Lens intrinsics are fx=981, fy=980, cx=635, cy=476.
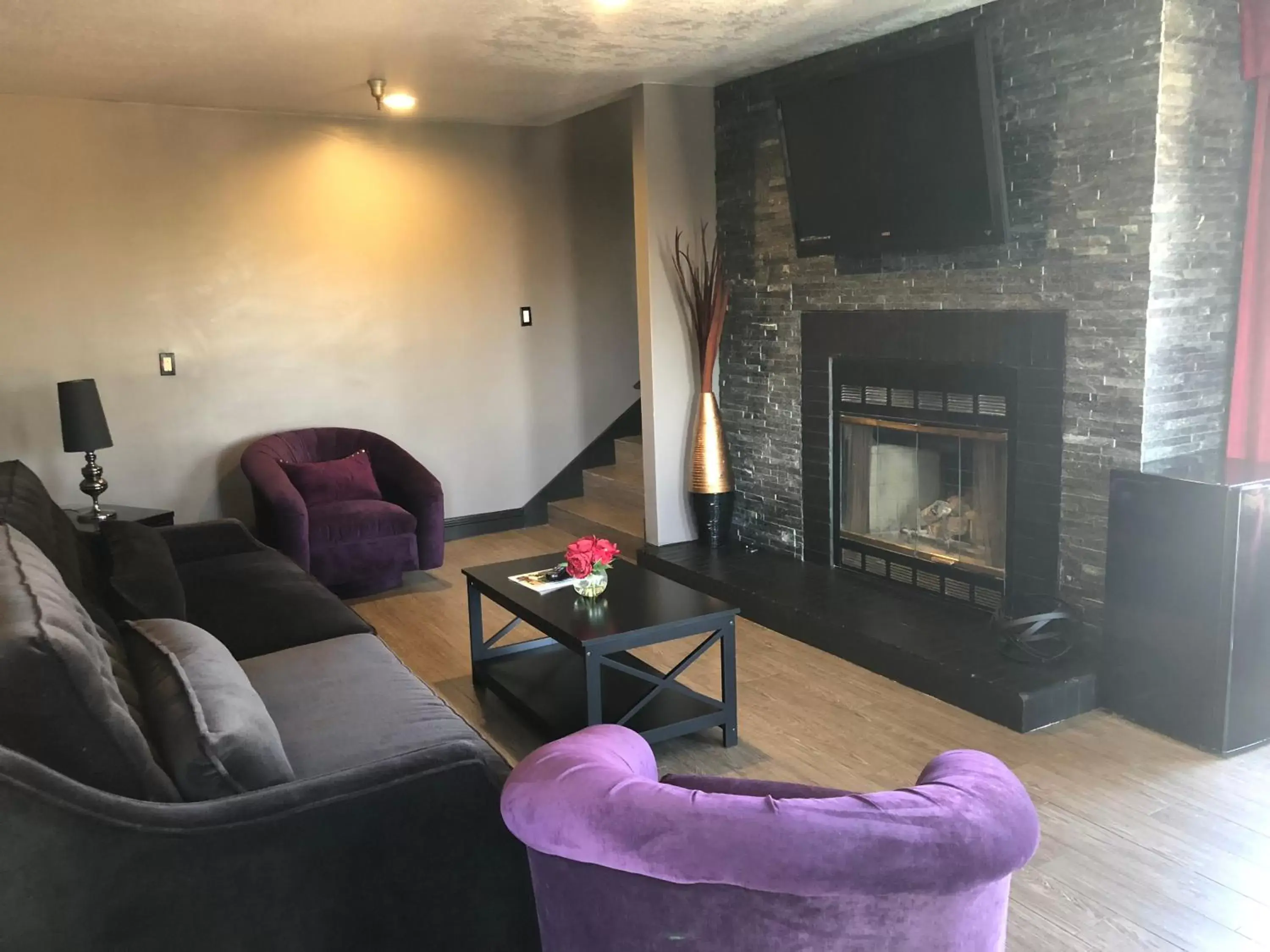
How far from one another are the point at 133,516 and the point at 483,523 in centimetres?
207

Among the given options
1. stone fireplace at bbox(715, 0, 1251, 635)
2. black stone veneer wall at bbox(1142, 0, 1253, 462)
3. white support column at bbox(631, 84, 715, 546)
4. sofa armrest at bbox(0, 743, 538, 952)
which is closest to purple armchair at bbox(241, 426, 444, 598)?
white support column at bbox(631, 84, 715, 546)

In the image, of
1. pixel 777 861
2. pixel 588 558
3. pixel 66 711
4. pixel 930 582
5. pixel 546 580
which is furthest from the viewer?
pixel 930 582

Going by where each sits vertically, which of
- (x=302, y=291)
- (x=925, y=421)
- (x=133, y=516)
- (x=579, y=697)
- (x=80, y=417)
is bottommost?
(x=579, y=697)

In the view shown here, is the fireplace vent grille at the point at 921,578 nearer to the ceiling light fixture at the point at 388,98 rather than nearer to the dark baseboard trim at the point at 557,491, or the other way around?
the dark baseboard trim at the point at 557,491

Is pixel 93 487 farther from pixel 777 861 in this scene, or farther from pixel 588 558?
pixel 777 861

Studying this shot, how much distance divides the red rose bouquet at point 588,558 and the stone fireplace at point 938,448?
154cm

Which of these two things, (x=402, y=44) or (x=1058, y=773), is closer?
(x=1058, y=773)

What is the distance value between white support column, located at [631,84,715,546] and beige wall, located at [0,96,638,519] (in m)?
1.22

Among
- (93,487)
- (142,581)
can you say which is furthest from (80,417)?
(142,581)

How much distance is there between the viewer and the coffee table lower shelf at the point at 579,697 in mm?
3059

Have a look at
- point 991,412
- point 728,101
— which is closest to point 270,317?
point 728,101

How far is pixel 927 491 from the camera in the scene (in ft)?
14.0

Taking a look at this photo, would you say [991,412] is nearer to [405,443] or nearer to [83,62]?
[405,443]

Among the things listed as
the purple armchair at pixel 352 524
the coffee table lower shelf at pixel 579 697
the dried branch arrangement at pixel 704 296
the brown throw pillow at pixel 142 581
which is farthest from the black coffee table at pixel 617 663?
the dried branch arrangement at pixel 704 296
